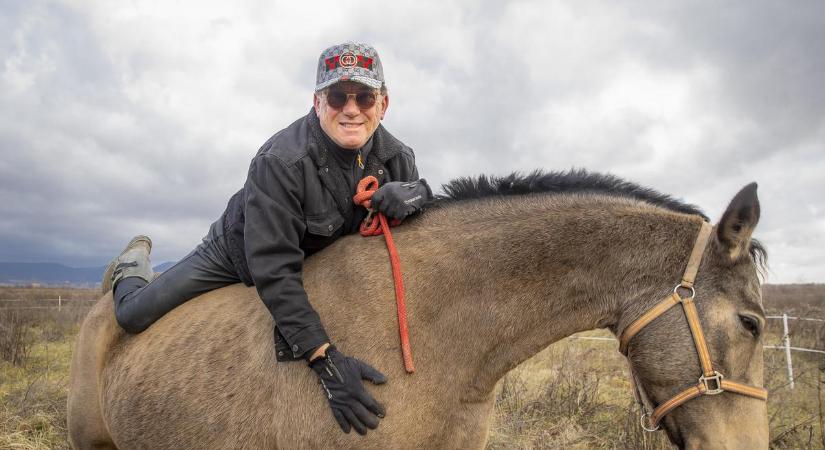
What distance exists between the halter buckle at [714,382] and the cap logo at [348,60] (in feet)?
8.20

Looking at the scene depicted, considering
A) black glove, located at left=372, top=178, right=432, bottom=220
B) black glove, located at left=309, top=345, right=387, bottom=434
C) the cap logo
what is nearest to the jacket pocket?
black glove, located at left=372, top=178, right=432, bottom=220

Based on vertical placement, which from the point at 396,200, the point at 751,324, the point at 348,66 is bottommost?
the point at 751,324

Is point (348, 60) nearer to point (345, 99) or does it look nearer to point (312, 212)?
point (345, 99)

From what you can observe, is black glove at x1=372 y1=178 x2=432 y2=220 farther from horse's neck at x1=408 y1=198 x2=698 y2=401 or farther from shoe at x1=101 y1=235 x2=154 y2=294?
shoe at x1=101 y1=235 x2=154 y2=294

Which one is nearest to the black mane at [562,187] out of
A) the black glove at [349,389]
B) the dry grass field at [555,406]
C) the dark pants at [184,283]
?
the black glove at [349,389]

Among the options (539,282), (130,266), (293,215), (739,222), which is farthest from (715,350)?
(130,266)

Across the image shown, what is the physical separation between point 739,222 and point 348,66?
2.26m

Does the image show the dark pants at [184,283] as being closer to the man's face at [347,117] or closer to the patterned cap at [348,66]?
the man's face at [347,117]

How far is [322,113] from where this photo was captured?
305 centimetres

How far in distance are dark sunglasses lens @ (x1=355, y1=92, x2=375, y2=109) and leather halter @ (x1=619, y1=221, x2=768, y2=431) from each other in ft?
6.39

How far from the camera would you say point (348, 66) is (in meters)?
2.94

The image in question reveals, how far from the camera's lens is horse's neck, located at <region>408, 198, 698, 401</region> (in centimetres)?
255

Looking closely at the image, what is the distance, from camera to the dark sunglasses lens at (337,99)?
9.77ft

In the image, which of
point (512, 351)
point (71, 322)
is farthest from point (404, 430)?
point (71, 322)
